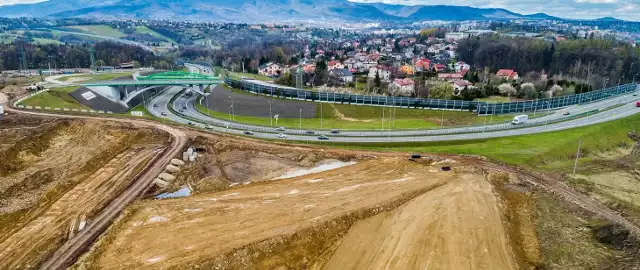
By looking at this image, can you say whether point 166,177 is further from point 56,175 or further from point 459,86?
point 459,86

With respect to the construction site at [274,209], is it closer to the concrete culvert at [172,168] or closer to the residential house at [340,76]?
the concrete culvert at [172,168]

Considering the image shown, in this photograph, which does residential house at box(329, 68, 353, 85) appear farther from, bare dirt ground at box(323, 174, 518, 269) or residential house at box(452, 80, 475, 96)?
bare dirt ground at box(323, 174, 518, 269)

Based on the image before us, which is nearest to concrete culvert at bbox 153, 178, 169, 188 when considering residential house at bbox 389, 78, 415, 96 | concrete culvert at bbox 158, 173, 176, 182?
concrete culvert at bbox 158, 173, 176, 182

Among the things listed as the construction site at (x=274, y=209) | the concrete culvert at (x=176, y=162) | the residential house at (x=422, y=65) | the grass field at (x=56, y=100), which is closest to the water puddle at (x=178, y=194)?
the construction site at (x=274, y=209)

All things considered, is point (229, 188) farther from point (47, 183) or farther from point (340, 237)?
point (47, 183)

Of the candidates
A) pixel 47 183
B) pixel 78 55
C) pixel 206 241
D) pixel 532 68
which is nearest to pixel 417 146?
pixel 206 241

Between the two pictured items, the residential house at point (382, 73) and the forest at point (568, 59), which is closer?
the forest at point (568, 59)
